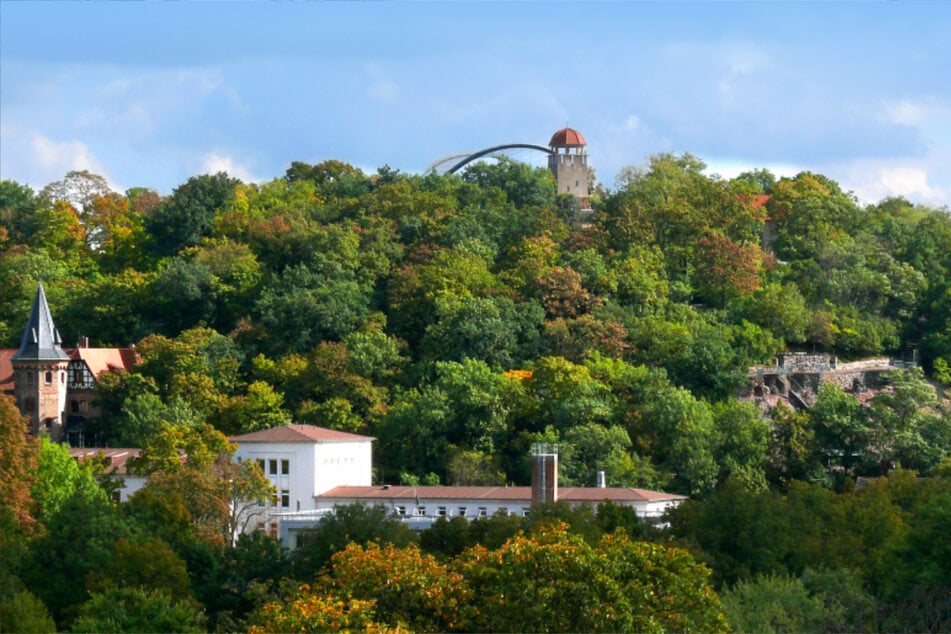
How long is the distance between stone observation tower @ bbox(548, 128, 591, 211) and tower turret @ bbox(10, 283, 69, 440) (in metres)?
27.8

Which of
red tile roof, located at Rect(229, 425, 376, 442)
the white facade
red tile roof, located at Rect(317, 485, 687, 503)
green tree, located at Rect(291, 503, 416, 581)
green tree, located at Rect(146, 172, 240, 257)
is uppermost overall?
green tree, located at Rect(146, 172, 240, 257)

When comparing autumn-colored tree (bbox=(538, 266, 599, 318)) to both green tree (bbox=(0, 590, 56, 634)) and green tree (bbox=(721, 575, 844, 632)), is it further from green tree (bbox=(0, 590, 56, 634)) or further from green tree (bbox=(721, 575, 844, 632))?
green tree (bbox=(0, 590, 56, 634))

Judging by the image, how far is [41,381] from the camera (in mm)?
91000

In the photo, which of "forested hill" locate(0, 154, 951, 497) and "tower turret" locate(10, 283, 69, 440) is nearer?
"forested hill" locate(0, 154, 951, 497)

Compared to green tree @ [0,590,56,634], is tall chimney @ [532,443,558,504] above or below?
above

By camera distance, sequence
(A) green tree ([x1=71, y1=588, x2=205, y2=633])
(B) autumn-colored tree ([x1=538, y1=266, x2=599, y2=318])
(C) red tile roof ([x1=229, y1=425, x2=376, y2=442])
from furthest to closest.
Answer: (B) autumn-colored tree ([x1=538, y1=266, x2=599, y2=318]) → (C) red tile roof ([x1=229, y1=425, x2=376, y2=442]) → (A) green tree ([x1=71, y1=588, x2=205, y2=633])

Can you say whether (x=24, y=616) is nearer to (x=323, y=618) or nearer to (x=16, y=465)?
(x=323, y=618)

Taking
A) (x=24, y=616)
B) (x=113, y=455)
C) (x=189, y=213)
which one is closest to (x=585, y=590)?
(x=24, y=616)

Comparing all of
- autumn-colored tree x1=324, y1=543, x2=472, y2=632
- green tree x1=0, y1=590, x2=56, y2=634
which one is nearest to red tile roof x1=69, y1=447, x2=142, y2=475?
green tree x1=0, y1=590, x2=56, y2=634

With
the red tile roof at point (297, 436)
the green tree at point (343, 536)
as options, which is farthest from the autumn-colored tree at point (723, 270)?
the green tree at point (343, 536)

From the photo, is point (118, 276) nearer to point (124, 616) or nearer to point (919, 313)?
point (919, 313)

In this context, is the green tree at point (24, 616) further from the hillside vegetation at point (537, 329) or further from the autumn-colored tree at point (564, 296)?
the autumn-colored tree at point (564, 296)

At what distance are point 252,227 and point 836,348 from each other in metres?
23.6

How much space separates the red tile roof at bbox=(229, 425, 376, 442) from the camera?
260 feet
